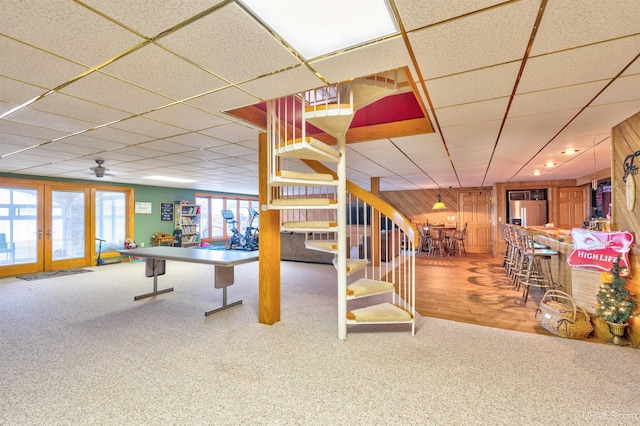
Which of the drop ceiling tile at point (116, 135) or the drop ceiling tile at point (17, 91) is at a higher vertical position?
the drop ceiling tile at point (116, 135)

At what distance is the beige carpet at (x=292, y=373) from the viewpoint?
1.83 m

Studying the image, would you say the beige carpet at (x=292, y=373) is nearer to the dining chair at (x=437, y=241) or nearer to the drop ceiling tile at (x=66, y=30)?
the drop ceiling tile at (x=66, y=30)

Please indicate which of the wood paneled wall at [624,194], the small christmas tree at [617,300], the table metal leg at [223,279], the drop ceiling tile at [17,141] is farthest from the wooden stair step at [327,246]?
the drop ceiling tile at [17,141]

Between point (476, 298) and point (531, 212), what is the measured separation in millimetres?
5662

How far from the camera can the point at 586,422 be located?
1738 millimetres

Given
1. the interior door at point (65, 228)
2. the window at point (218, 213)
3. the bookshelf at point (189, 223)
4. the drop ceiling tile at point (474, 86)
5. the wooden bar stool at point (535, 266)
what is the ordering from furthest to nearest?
the window at point (218, 213)
the bookshelf at point (189, 223)
the interior door at point (65, 228)
the wooden bar stool at point (535, 266)
the drop ceiling tile at point (474, 86)

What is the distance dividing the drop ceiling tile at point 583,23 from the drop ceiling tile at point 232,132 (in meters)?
2.65

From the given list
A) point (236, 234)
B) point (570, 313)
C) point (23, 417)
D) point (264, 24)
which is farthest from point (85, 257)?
point (570, 313)

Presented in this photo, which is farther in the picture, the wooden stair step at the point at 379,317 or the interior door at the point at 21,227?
the interior door at the point at 21,227

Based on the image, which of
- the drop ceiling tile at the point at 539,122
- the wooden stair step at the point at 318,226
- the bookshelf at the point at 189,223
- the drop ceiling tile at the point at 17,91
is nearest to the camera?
the drop ceiling tile at the point at 17,91

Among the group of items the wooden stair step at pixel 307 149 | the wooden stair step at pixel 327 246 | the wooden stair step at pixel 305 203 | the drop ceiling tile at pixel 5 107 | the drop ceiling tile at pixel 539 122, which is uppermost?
the drop ceiling tile at pixel 5 107

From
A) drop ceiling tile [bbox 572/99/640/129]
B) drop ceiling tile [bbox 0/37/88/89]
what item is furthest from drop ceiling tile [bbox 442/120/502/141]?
drop ceiling tile [bbox 0/37/88/89]

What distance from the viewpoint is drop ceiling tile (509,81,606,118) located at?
2242 mm

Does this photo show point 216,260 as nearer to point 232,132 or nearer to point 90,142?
point 232,132
